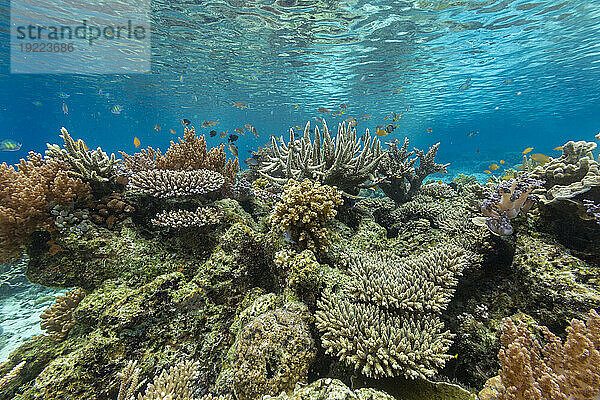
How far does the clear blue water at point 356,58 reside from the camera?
12.9 metres

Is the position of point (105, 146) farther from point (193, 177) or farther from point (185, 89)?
point (193, 177)

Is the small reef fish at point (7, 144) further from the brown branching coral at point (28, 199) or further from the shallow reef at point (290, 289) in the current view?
the brown branching coral at point (28, 199)

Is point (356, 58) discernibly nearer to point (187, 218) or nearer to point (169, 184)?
point (169, 184)

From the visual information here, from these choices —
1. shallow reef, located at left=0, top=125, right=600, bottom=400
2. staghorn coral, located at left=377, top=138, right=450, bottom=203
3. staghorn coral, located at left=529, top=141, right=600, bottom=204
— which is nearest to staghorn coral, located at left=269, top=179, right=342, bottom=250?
shallow reef, located at left=0, top=125, right=600, bottom=400

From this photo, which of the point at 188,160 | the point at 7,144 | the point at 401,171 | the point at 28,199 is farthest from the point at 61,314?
the point at 7,144

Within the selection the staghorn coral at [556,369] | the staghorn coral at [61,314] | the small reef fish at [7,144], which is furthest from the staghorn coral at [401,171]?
the small reef fish at [7,144]

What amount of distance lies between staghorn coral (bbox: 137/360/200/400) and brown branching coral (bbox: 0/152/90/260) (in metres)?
2.78

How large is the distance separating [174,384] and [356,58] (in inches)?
864

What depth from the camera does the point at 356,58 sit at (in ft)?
62.6

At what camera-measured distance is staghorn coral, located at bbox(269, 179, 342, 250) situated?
3500 mm

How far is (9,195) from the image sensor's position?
354 cm

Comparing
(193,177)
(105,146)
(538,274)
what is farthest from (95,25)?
(105,146)

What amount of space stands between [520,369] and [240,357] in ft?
7.84

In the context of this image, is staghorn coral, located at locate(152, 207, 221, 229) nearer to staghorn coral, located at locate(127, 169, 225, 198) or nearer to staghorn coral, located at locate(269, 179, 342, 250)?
staghorn coral, located at locate(127, 169, 225, 198)
